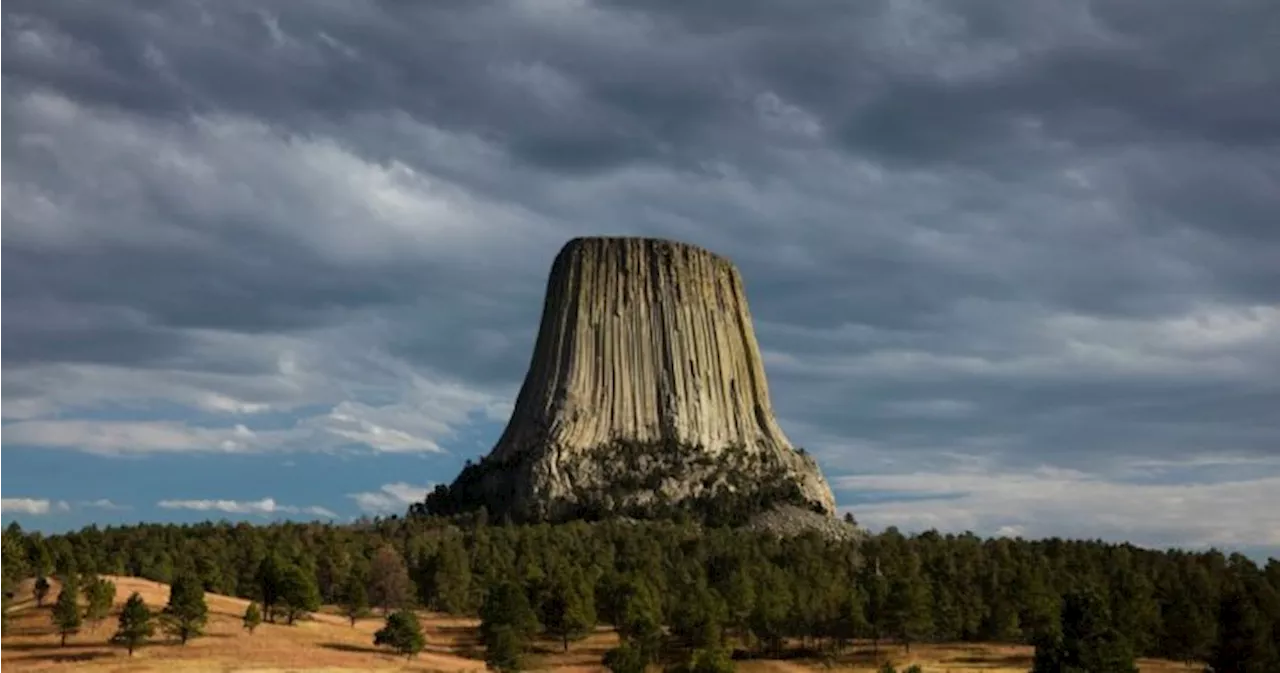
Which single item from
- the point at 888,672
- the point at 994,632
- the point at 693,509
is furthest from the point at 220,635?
the point at 693,509

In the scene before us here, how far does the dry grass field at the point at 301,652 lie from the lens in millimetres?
84438

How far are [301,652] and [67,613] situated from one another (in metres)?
16.5

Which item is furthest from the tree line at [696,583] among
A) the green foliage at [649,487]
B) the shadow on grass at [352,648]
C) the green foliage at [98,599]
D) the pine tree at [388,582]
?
the green foliage at [649,487]

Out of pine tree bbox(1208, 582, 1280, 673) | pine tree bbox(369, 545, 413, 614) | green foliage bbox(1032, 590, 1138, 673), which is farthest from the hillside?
pine tree bbox(1208, 582, 1280, 673)

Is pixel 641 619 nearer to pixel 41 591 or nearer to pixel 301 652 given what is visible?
pixel 301 652

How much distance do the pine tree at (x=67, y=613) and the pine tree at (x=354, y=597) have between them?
870 inches

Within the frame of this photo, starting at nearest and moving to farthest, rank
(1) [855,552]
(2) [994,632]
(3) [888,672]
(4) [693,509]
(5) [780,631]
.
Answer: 1. (3) [888,672]
2. (5) [780,631]
3. (2) [994,632]
4. (1) [855,552]
5. (4) [693,509]

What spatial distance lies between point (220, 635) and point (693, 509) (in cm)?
7757

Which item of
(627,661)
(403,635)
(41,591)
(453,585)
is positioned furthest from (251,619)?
(627,661)

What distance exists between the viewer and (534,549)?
431 ft

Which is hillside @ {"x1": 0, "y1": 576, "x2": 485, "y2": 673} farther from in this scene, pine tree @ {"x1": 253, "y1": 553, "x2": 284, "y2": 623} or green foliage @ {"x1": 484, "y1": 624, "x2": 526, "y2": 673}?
pine tree @ {"x1": 253, "y1": 553, "x2": 284, "y2": 623}

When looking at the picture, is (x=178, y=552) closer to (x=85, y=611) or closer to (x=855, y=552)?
(x=85, y=611)

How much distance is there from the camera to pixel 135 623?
87.8 metres

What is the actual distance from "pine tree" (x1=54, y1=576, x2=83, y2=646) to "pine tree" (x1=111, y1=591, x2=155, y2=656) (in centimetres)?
318
